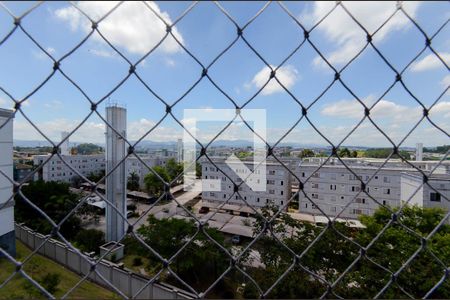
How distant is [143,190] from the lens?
1077 cm

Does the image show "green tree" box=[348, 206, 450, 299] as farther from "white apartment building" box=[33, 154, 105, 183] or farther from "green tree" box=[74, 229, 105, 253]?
"green tree" box=[74, 229, 105, 253]

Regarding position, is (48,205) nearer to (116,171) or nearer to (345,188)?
(116,171)

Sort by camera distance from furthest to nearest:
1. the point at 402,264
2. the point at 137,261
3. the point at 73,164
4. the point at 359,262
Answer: the point at 137,261, the point at 402,264, the point at 359,262, the point at 73,164

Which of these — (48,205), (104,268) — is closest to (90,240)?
(48,205)

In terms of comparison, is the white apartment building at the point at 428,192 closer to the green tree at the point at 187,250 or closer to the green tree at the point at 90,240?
the green tree at the point at 187,250

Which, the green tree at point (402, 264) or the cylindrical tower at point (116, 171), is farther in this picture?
the green tree at point (402, 264)

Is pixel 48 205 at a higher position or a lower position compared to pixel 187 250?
higher

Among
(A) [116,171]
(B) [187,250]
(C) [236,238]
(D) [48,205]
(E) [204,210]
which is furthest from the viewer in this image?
(E) [204,210]

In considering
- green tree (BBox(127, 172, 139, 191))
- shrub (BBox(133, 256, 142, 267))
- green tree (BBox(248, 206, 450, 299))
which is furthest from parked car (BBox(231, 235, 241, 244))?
green tree (BBox(127, 172, 139, 191))

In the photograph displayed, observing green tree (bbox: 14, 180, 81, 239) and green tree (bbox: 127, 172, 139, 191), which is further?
green tree (bbox: 127, 172, 139, 191)

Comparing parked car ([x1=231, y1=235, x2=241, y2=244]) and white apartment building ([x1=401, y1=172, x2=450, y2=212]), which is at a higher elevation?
white apartment building ([x1=401, y1=172, x2=450, y2=212])

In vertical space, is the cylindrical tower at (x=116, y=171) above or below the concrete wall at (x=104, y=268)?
above

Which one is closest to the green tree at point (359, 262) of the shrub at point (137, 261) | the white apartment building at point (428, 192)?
the white apartment building at point (428, 192)

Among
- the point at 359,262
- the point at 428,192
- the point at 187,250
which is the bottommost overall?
the point at 187,250
